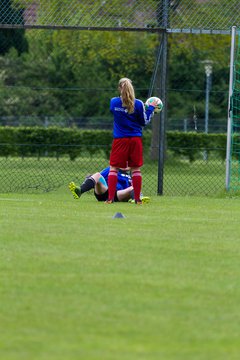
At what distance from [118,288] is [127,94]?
24.3 feet

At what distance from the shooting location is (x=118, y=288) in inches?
Result: 270

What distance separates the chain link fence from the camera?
56.5 feet

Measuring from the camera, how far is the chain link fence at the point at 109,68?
17219mm

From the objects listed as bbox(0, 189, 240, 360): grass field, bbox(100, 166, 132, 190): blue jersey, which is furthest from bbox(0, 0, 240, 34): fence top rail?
bbox(0, 189, 240, 360): grass field

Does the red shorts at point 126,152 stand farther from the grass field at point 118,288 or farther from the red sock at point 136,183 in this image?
the grass field at point 118,288

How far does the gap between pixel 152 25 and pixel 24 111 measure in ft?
90.4

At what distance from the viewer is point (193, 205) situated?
14055 millimetres

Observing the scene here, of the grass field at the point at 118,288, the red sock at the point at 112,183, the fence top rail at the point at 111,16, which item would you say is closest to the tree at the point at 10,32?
the fence top rail at the point at 111,16

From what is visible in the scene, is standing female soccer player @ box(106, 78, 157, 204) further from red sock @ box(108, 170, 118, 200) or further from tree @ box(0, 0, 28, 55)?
tree @ box(0, 0, 28, 55)

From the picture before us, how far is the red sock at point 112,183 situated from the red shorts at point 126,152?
122 millimetres

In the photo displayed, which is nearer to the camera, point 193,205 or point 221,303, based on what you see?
point 221,303

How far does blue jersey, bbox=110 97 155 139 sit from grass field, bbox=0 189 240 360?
113 inches

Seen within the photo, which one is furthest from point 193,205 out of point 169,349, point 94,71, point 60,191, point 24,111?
point 24,111

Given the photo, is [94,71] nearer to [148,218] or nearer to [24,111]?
[24,111]
